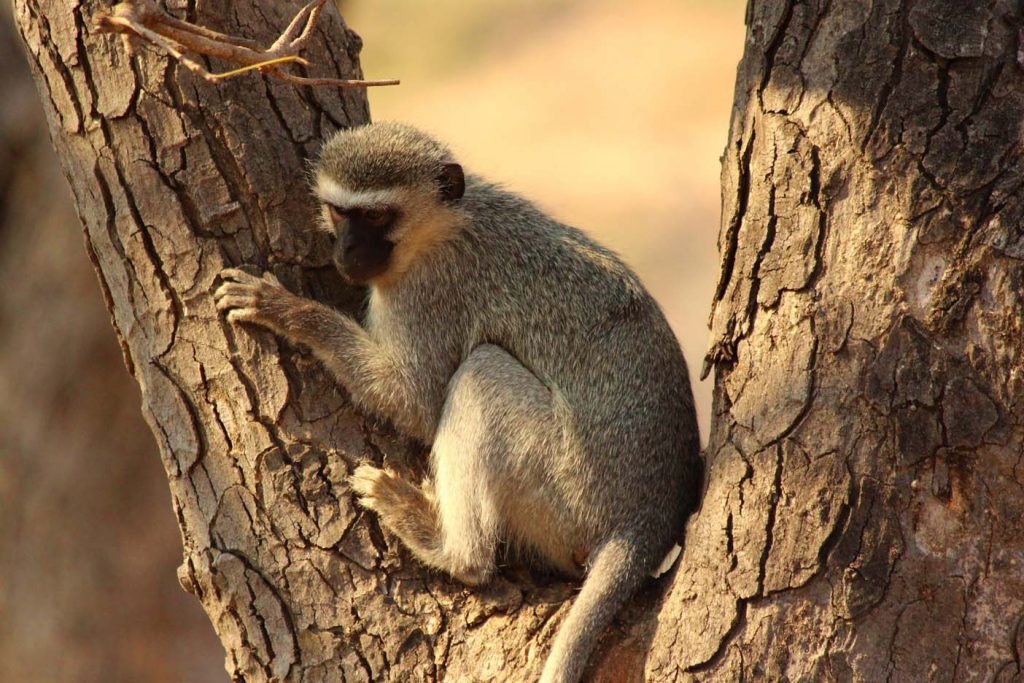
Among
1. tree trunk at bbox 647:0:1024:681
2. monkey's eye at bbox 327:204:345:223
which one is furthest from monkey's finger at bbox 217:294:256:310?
tree trunk at bbox 647:0:1024:681

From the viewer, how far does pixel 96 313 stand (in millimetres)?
6727

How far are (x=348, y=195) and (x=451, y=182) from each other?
62cm

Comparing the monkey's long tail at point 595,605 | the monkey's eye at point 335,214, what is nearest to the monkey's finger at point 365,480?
the monkey's long tail at point 595,605

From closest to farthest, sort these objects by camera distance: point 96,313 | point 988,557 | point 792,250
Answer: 1. point 988,557
2. point 792,250
3. point 96,313

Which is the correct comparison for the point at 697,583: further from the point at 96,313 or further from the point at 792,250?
the point at 96,313

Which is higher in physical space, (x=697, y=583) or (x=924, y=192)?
(x=924, y=192)

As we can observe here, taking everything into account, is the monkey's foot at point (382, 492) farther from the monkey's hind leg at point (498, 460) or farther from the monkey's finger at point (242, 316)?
the monkey's finger at point (242, 316)

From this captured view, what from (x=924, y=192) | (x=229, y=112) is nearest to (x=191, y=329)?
(x=229, y=112)

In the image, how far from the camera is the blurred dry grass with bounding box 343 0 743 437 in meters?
16.6

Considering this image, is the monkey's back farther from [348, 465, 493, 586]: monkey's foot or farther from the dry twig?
the dry twig

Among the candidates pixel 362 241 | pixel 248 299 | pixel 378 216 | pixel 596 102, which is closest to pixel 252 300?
pixel 248 299

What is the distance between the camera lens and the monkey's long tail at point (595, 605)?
3574 millimetres

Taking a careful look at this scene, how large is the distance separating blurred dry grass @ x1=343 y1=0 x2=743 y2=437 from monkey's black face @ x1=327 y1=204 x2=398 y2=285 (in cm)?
874

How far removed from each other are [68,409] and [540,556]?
3789 mm
